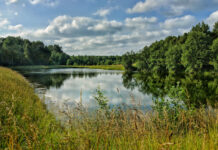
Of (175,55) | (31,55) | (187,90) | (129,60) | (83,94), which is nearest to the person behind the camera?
(83,94)

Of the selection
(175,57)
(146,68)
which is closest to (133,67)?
(146,68)

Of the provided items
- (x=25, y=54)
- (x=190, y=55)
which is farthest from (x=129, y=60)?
(x=25, y=54)

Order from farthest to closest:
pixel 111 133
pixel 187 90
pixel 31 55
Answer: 1. pixel 31 55
2. pixel 187 90
3. pixel 111 133

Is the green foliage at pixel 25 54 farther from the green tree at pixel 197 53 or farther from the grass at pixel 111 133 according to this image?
the grass at pixel 111 133

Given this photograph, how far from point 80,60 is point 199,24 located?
13877 cm

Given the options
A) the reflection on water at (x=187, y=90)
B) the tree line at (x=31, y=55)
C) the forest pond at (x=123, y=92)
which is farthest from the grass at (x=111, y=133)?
the tree line at (x=31, y=55)

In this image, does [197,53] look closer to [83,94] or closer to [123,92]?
[123,92]

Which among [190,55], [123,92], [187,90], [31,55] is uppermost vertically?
[31,55]

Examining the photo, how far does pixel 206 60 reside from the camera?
5256 centimetres

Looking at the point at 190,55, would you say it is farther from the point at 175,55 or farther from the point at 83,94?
the point at 83,94

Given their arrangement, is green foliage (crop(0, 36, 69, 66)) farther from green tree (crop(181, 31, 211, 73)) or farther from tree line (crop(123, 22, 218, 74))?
green tree (crop(181, 31, 211, 73))

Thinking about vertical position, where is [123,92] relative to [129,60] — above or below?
below

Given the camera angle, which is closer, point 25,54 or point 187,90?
point 187,90

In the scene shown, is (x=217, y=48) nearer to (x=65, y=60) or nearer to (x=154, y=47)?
(x=154, y=47)
